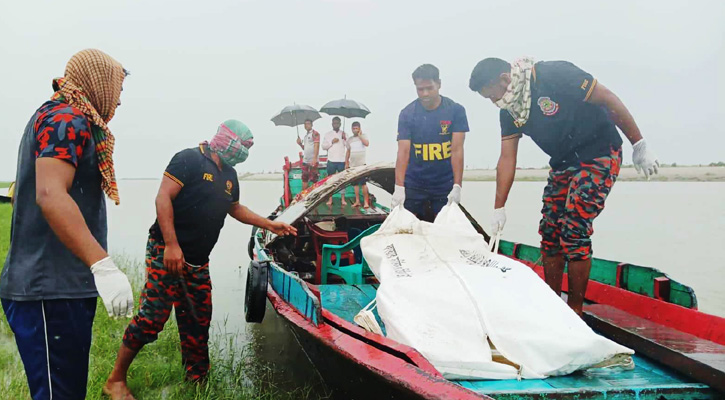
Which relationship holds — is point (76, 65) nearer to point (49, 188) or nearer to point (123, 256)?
point (49, 188)

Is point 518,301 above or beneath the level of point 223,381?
above

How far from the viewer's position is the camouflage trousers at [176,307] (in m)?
3.06

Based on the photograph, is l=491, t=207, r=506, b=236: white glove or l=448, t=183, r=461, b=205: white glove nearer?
l=491, t=207, r=506, b=236: white glove

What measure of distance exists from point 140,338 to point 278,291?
102 centimetres

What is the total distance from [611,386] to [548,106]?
1703 mm

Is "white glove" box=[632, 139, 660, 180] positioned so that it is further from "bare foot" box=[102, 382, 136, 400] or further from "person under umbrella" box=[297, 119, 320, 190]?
"person under umbrella" box=[297, 119, 320, 190]

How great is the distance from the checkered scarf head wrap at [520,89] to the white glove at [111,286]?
2482 millimetres

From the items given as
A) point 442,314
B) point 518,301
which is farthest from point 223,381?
point 518,301

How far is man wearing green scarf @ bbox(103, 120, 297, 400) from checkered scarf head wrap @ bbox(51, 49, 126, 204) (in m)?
1.00

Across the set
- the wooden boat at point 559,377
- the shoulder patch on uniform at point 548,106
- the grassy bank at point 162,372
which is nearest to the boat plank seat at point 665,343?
the wooden boat at point 559,377

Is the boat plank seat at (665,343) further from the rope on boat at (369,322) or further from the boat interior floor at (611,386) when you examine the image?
the rope on boat at (369,322)

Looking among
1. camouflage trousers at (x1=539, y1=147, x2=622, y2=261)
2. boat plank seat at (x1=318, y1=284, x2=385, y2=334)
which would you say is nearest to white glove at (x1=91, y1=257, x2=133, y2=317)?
boat plank seat at (x1=318, y1=284, x2=385, y2=334)

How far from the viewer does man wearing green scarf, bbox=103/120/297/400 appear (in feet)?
9.86

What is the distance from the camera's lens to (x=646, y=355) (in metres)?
2.61
